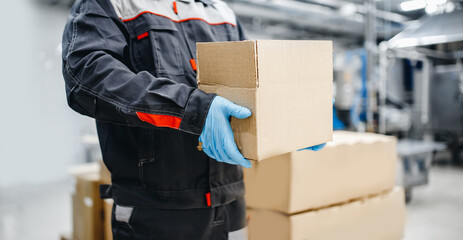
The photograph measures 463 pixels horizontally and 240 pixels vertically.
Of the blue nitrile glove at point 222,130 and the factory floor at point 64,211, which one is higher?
the blue nitrile glove at point 222,130

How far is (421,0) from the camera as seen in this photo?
693cm

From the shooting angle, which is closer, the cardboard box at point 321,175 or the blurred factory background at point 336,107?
the cardboard box at point 321,175

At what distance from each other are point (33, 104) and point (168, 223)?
4.49 metres

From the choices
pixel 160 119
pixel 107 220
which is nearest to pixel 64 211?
pixel 107 220

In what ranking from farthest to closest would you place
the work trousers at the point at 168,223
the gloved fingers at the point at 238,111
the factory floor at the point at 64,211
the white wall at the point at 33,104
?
the white wall at the point at 33,104 < the factory floor at the point at 64,211 < the work trousers at the point at 168,223 < the gloved fingers at the point at 238,111

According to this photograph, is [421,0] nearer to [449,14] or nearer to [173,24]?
[449,14]

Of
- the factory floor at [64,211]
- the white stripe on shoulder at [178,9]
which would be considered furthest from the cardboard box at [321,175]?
the factory floor at [64,211]

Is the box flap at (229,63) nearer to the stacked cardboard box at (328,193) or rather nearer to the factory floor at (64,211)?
the stacked cardboard box at (328,193)

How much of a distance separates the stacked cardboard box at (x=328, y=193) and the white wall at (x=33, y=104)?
399cm

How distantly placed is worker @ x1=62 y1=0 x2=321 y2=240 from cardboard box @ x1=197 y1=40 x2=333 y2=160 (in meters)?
0.04

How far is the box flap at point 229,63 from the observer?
2.79 ft

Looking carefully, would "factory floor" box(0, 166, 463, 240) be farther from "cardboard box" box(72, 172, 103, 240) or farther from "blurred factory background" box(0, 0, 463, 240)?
"cardboard box" box(72, 172, 103, 240)

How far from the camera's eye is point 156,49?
1054mm

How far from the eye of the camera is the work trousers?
40.8 inches
